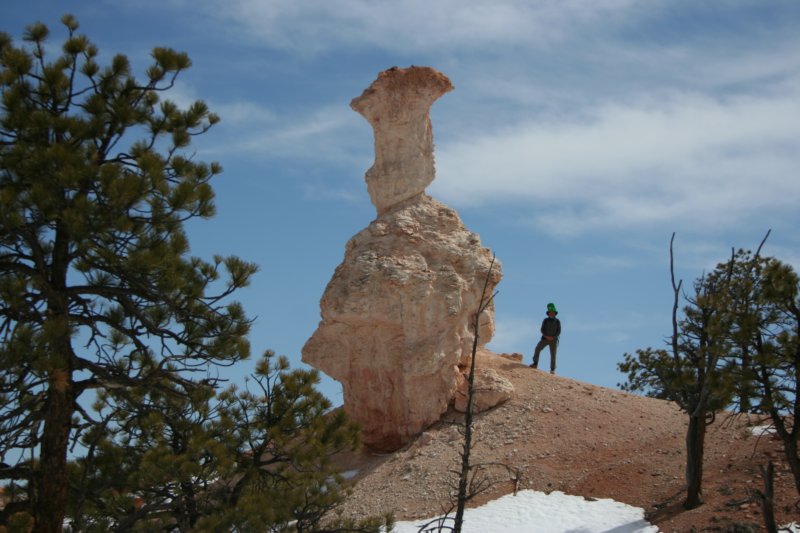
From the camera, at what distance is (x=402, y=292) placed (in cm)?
2189

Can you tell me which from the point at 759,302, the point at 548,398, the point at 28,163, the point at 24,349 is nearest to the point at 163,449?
the point at 24,349

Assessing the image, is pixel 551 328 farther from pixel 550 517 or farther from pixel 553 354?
pixel 550 517

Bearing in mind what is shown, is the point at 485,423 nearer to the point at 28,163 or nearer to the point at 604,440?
the point at 604,440

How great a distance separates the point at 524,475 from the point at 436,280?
554cm

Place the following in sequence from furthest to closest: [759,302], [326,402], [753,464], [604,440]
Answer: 1. [604,440]
2. [753,464]
3. [759,302]
4. [326,402]

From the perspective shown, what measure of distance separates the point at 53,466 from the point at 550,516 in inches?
386

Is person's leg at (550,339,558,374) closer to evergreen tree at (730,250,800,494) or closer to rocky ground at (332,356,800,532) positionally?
rocky ground at (332,356,800,532)

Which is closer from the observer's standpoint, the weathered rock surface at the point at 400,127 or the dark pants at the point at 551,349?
the weathered rock surface at the point at 400,127

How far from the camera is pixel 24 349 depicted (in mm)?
9656

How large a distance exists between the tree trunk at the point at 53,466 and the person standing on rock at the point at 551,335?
1623 centimetres

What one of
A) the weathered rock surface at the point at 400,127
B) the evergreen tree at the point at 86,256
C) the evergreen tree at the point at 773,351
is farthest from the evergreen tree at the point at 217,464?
the weathered rock surface at the point at 400,127

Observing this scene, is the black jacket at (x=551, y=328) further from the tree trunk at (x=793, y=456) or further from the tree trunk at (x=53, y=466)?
the tree trunk at (x=53, y=466)

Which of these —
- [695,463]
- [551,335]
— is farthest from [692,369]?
[551,335]

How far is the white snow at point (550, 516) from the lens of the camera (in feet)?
55.1
